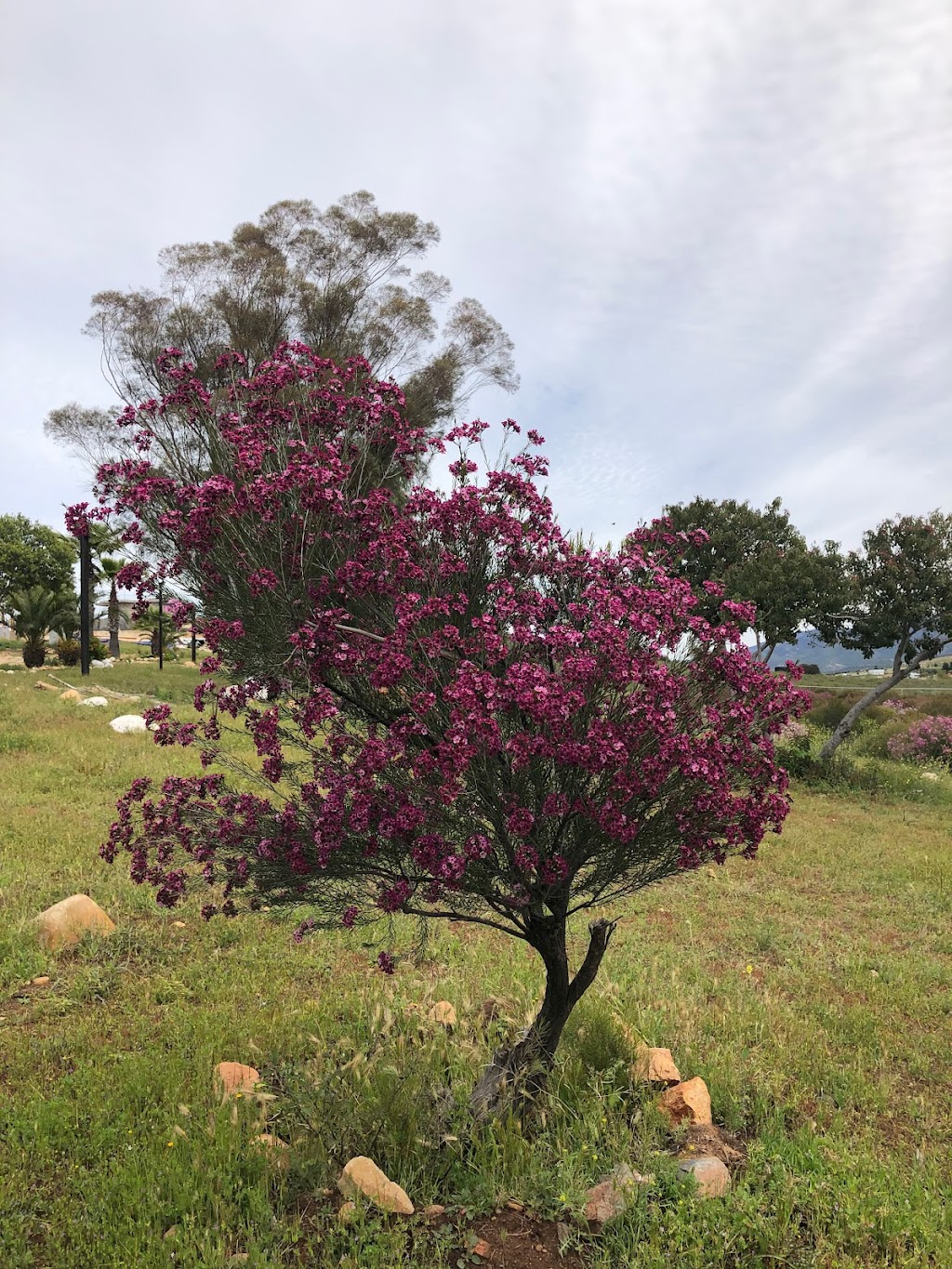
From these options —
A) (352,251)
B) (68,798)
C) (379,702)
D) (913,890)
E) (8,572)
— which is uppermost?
(352,251)

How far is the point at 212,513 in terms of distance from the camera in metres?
4.12

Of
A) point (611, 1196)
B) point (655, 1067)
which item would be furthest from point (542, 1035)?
point (611, 1196)

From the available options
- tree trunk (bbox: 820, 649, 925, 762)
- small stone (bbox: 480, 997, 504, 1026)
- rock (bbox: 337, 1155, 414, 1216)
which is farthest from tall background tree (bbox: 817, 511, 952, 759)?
rock (bbox: 337, 1155, 414, 1216)

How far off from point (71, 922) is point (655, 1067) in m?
4.91

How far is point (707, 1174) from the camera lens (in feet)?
12.4

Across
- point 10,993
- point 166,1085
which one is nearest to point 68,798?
point 10,993

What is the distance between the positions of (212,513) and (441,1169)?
3.38 m

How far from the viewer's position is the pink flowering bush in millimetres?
20106

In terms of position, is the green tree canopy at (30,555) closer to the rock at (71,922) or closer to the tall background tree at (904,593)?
the tall background tree at (904,593)

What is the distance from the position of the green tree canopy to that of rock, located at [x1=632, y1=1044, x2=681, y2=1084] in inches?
1977

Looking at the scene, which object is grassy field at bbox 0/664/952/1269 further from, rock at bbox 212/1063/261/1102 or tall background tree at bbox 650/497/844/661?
tall background tree at bbox 650/497/844/661

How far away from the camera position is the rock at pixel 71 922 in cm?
663

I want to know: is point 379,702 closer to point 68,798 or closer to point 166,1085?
point 166,1085

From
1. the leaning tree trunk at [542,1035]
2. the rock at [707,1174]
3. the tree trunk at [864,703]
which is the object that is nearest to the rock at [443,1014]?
the leaning tree trunk at [542,1035]
